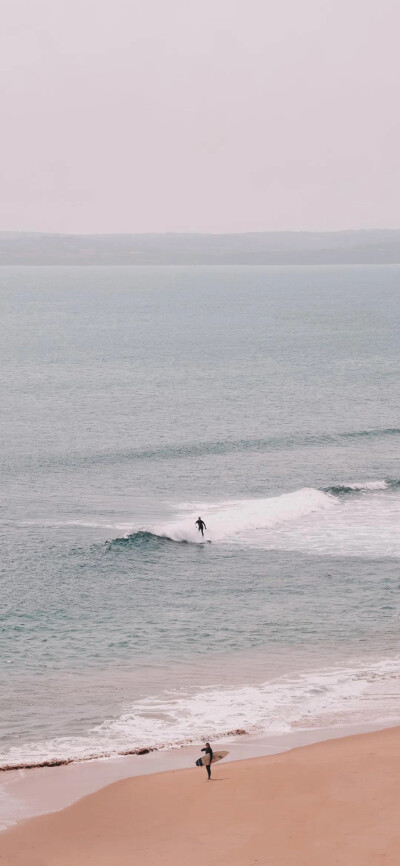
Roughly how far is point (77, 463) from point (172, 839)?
45.0 m

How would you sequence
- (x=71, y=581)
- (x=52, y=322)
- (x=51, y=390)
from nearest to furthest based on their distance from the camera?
(x=71, y=581)
(x=51, y=390)
(x=52, y=322)

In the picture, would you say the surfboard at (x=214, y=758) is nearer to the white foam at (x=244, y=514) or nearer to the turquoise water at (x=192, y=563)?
the turquoise water at (x=192, y=563)

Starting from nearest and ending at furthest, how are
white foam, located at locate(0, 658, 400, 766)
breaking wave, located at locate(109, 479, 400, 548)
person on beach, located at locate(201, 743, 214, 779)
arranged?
person on beach, located at locate(201, 743, 214, 779) → white foam, located at locate(0, 658, 400, 766) → breaking wave, located at locate(109, 479, 400, 548)

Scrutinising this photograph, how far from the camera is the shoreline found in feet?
92.0

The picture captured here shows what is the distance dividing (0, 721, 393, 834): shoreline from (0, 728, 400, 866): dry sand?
0.49m

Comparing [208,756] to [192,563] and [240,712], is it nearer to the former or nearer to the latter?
[240,712]

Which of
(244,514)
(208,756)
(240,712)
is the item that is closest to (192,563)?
(244,514)

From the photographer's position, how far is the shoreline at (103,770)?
2805 centimetres

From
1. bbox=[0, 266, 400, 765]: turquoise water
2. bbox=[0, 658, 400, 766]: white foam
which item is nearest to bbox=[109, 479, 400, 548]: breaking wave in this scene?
bbox=[0, 266, 400, 765]: turquoise water

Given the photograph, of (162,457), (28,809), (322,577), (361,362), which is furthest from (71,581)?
(361,362)

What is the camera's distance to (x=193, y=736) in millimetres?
32656

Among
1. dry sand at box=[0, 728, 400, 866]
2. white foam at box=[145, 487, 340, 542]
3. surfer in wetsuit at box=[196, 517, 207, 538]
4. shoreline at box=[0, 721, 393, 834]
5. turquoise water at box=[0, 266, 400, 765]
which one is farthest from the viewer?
white foam at box=[145, 487, 340, 542]

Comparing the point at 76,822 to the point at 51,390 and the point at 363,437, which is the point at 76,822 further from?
the point at 51,390

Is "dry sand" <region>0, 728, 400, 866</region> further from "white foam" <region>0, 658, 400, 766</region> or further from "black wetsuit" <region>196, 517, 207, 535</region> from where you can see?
"black wetsuit" <region>196, 517, 207, 535</region>
